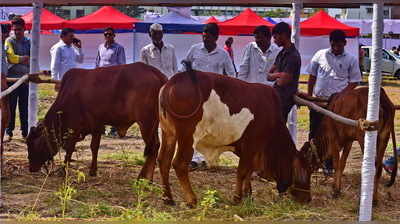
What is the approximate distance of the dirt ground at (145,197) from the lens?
268 inches

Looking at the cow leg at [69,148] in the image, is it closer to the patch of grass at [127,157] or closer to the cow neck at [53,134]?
the cow neck at [53,134]

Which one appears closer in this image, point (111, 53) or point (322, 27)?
point (111, 53)

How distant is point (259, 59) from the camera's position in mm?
9461

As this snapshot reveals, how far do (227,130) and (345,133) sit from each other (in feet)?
5.13

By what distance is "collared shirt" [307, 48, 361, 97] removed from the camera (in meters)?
9.23

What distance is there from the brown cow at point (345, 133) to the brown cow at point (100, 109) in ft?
5.76

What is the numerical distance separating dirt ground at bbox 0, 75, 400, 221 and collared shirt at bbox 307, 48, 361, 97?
111 centimetres

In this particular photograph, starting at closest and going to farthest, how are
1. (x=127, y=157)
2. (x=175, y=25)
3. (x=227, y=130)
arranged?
(x=227, y=130) → (x=127, y=157) → (x=175, y=25)

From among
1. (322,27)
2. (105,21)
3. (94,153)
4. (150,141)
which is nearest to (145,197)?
(150,141)

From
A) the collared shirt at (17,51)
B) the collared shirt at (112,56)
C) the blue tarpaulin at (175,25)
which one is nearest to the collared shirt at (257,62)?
the collared shirt at (112,56)

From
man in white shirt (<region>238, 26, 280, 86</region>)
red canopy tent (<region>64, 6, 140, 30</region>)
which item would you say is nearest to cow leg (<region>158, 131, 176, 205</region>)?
man in white shirt (<region>238, 26, 280, 86</region>)

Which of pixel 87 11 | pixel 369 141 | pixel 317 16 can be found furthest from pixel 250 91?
pixel 87 11

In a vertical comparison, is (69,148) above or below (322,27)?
below

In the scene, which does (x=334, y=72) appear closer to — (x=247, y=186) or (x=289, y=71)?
(x=289, y=71)
